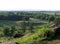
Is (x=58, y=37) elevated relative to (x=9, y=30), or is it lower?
elevated

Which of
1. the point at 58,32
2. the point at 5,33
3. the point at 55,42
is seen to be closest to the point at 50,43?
the point at 55,42

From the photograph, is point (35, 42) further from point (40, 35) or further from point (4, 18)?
point (4, 18)

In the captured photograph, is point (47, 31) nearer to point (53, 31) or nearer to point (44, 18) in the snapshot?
point (53, 31)

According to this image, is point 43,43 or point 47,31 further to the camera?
point 47,31

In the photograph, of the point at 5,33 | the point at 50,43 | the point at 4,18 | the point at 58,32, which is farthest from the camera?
the point at 4,18

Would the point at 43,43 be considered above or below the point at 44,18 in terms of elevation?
above

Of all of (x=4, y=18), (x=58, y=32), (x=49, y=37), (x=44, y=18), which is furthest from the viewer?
(x=44, y=18)

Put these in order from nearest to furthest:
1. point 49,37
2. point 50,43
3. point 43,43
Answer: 1. point 43,43
2. point 50,43
3. point 49,37

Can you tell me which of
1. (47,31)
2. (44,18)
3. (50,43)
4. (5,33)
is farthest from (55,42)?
(44,18)

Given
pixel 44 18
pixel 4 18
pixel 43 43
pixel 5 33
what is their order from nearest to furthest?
pixel 43 43, pixel 5 33, pixel 4 18, pixel 44 18
